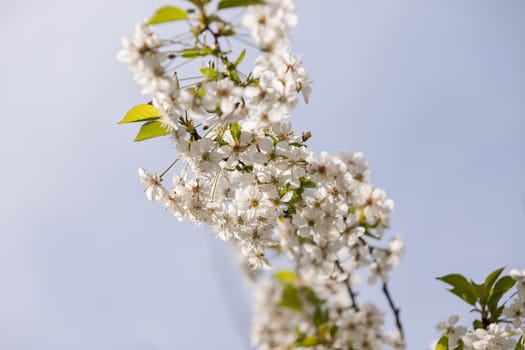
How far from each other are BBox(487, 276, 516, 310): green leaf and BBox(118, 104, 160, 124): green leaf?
2163 mm

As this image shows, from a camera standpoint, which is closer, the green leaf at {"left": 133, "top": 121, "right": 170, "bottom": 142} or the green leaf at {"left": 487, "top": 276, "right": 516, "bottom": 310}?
the green leaf at {"left": 133, "top": 121, "right": 170, "bottom": 142}

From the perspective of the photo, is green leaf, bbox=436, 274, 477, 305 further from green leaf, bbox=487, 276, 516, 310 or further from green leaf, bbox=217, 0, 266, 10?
green leaf, bbox=217, 0, 266, 10

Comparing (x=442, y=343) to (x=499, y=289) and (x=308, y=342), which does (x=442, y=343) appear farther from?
(x=308, y=342)

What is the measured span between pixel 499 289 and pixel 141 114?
2.25m

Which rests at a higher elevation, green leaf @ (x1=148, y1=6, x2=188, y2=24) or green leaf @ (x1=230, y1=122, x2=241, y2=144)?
green leaf @ (x1=148, y1=6, x2=188, y2=24)

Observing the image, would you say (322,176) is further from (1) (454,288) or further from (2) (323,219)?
(1) (454,288)

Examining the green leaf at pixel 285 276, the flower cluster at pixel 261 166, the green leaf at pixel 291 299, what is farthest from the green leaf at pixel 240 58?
the green leaf at pixel 285 276

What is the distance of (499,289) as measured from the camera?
9.92ft

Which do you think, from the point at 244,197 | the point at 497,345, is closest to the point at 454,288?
the point at 497,345

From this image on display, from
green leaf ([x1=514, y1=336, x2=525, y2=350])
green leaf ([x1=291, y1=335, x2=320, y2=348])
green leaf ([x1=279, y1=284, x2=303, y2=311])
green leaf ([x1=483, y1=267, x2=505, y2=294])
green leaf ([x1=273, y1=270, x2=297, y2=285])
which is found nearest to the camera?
green leaf ([x1=514, y1=336, x2=525, y2=350])

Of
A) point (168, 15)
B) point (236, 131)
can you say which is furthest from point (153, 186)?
point (168, 15)

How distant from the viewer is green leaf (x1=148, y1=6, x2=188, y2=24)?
2031mm

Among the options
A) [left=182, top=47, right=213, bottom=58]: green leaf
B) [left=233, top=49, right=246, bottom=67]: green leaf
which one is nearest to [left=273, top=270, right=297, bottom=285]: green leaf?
[left=233, top=49, right=246, bottom=67]: green leaf

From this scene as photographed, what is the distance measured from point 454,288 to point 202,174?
167cm
